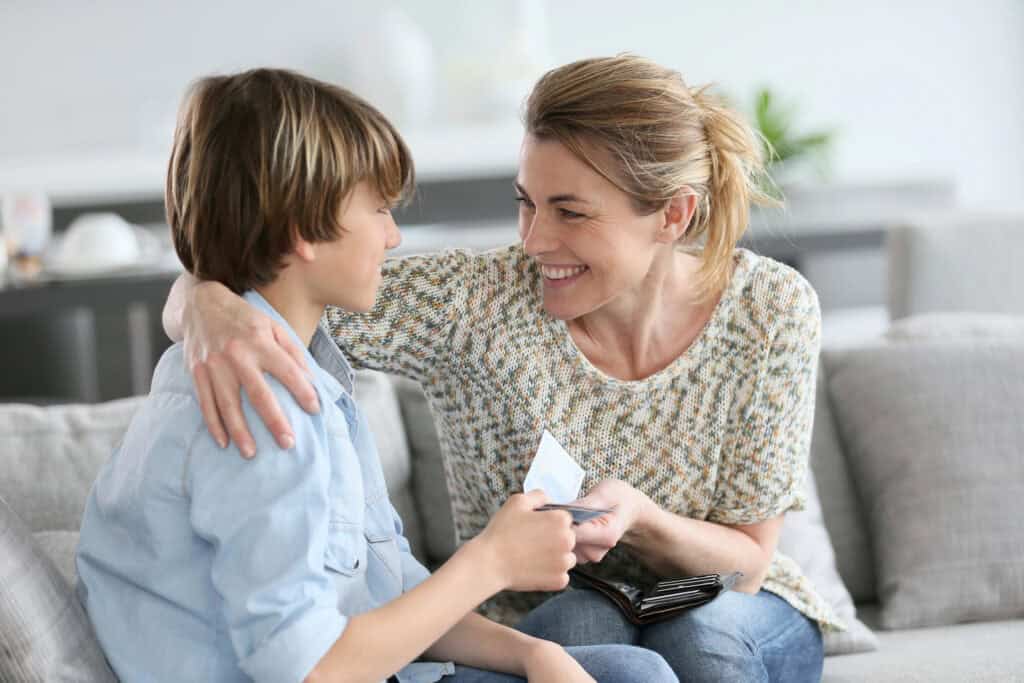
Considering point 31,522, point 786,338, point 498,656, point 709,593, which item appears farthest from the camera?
point 31,522

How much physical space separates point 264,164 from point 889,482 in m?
1.27

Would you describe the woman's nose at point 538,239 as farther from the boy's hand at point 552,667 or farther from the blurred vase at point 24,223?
the blurred vase at point 24,223

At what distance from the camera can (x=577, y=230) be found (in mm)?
1587

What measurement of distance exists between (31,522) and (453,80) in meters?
3.88

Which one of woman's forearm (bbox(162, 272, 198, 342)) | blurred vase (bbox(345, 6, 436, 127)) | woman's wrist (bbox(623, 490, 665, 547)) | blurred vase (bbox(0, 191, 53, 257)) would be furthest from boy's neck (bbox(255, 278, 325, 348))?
blurred vase (bbox(345, 6, 436, 127))

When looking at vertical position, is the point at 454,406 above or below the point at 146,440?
below

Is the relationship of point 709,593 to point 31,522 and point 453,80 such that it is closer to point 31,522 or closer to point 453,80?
point 31,522

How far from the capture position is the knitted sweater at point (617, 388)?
163cm

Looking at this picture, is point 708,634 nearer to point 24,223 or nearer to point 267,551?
point 267,551

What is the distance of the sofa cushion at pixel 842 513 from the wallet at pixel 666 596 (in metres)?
0.55

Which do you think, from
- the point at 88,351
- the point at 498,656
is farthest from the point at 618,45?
the point at 498,656

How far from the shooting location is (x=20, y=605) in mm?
1207

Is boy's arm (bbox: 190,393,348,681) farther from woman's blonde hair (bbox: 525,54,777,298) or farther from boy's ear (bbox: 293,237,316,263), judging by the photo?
woman's blonde hair (bbox: 525,54,777,298)

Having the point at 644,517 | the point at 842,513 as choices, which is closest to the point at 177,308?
the point at 644,517
